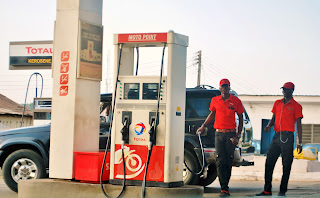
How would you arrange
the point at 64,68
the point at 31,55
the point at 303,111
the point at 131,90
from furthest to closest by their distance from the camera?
the point at 303,111, the point at 31,55, the point at 64,68, the point at 131,90

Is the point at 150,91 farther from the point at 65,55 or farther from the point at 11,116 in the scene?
the point at 11,116

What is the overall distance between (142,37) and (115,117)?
133 cm

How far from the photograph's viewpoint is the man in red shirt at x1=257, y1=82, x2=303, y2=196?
9633mm

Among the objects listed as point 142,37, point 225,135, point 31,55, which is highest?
point 31,55

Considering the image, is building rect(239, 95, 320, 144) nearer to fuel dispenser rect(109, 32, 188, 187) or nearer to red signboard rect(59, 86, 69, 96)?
red signboard rect(59, 86, 69, 96)

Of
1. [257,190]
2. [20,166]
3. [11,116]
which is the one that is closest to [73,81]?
[20,166]

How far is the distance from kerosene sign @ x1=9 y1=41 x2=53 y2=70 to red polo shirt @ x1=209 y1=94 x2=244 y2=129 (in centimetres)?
1296

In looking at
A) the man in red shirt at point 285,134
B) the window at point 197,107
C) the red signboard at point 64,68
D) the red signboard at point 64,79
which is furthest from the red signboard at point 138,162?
the window at point 197,107

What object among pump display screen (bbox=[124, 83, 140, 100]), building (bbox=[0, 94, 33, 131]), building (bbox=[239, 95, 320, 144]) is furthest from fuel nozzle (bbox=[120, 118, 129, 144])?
building (bbox=[0, 94, 33, 131])

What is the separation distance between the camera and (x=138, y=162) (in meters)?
8.40

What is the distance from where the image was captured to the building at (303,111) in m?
29.8

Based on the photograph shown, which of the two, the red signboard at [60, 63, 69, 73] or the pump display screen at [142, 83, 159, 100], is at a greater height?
the red signboard at [60, 63, 69, 73]

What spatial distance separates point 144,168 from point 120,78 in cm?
149

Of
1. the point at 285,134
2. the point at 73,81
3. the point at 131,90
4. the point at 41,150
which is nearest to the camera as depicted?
the point at 131,90
